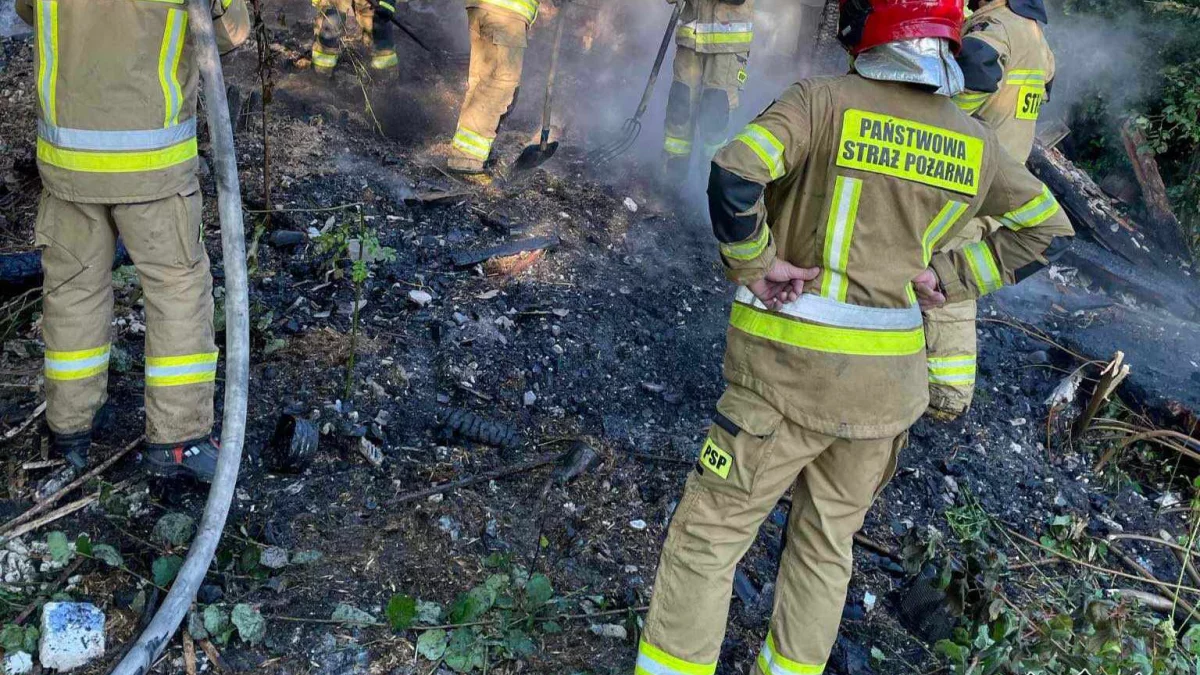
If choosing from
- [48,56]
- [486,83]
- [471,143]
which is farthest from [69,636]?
[486,83]

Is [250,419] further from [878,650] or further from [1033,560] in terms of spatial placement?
[1033,560]

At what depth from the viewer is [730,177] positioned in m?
2.44

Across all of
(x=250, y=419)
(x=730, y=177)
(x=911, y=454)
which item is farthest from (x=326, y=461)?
(x=911, y=454)

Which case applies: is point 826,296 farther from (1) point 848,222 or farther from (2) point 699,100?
(2) point 699,100

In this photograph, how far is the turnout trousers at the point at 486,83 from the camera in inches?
237

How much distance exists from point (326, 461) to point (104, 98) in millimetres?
1558

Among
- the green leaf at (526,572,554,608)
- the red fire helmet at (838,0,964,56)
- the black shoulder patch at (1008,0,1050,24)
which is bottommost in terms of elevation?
the green leaf at (526,572,554,608)

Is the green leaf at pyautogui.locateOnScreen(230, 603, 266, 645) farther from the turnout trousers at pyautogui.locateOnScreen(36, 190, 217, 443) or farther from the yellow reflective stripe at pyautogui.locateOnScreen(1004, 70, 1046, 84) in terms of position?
the yellow reflective stripe at pyautogui.locateOnScreen(1004, 70, 1046, 84)

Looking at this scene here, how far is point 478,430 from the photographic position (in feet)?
13.2

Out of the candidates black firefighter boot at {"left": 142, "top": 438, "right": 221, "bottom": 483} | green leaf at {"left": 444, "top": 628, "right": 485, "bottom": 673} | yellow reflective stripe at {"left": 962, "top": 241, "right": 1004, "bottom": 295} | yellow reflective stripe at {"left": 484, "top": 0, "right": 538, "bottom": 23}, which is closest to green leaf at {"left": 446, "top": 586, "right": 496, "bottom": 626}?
green leaf at {"left": 444, "top": 628, "right": 485, "bottom": 673}

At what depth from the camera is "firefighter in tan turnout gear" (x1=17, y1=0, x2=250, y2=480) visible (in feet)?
10.5

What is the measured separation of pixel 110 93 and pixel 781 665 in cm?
294

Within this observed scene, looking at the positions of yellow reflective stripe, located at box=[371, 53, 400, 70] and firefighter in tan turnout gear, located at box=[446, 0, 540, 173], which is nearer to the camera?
firefighter in tan turnout gear, located at box=[446, 0, 540, 173]

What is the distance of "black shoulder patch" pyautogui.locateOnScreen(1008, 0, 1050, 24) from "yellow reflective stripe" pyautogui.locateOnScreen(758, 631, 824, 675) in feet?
10.5
